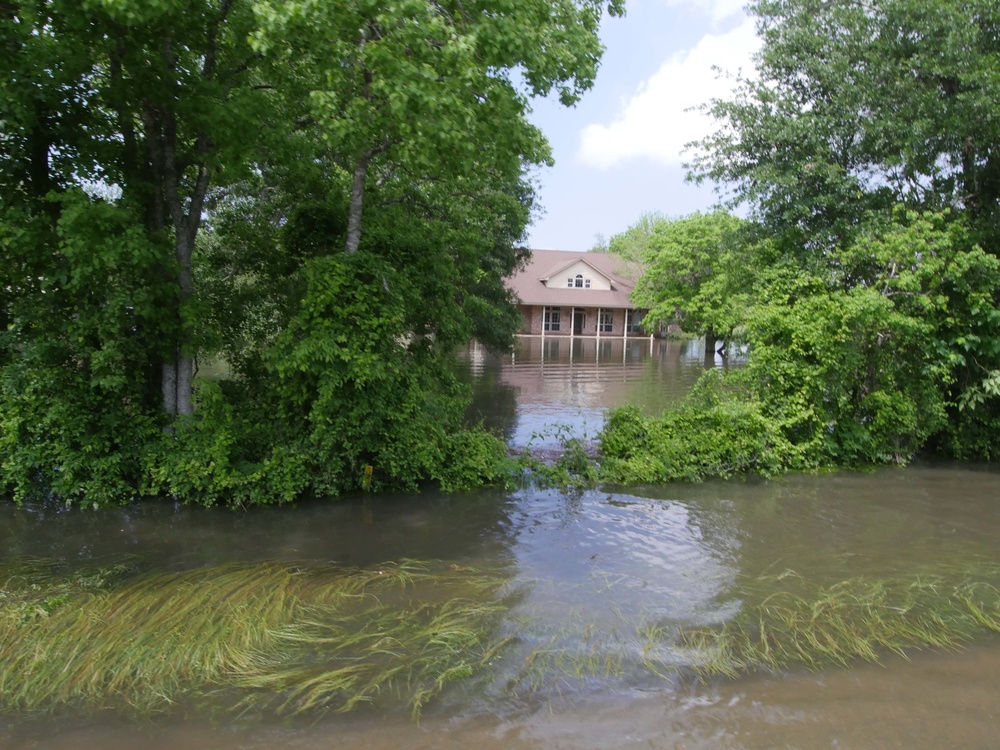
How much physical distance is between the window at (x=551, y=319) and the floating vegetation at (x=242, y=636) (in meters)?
48.0

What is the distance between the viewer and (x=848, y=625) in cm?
610

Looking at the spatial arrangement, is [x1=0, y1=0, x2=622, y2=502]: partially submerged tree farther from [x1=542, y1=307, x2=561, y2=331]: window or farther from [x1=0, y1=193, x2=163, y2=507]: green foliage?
[x1=542, y1=307, x2=561, y2=331]: window

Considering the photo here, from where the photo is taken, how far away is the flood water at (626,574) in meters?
4.53

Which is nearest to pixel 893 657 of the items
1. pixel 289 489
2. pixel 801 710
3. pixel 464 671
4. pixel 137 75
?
pixel 801 710

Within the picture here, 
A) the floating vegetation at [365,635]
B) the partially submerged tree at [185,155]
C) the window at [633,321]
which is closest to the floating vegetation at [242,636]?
the floating vegetation at [365,635]

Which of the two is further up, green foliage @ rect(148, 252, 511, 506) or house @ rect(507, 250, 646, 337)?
house @ rect(507, 250, 646, 337)

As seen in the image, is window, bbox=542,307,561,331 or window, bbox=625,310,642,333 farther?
window, bbox=625,310,642,333

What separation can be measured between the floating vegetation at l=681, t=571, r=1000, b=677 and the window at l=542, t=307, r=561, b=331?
4789 cm

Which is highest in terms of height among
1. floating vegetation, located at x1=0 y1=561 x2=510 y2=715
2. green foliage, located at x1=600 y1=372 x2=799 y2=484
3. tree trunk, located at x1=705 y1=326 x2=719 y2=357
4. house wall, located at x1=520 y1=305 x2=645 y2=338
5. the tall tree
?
the tall tree

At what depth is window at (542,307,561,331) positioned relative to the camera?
54656mm

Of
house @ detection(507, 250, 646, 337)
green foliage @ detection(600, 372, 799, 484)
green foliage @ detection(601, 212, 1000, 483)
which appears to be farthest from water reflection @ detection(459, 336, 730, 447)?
house @ detection(507, 250, 646, 337)

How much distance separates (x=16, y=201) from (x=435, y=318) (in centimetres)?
543

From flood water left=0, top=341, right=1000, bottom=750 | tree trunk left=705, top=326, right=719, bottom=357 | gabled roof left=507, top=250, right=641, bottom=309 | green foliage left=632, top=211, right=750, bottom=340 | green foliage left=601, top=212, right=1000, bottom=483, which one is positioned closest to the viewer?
flood water left=0, top=341, right=1000, bottom=750

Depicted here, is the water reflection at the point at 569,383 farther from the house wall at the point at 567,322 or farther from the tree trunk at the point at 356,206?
the house wall at the point at 567,322
